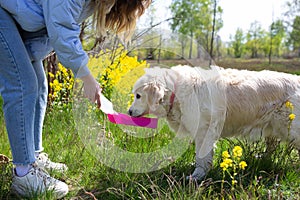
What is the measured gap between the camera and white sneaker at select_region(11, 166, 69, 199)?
2.68m

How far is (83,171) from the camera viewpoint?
128 inches

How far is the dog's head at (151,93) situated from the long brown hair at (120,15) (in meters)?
0.68

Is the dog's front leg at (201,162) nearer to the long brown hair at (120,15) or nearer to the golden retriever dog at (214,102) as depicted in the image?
the golden retriever dog at (214,102)

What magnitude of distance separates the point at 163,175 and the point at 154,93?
0.75 meters

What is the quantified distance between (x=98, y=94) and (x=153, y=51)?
1.41 meters

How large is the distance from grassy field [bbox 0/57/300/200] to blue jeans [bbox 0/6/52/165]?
39cm

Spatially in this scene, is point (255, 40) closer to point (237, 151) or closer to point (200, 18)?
point (200, 18)

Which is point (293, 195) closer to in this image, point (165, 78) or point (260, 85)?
point (260, 85)

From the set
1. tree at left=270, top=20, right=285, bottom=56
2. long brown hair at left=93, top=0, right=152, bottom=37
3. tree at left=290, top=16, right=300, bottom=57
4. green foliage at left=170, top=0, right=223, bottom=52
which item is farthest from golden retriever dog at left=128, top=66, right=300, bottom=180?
tree at left=270, top=20, right=285, bottom=56

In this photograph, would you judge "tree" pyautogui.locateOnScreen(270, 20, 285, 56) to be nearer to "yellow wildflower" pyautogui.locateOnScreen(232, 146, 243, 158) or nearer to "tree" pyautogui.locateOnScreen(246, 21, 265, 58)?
"tree" pyautogui.locateOnScreen(246, 21, 265, 58)

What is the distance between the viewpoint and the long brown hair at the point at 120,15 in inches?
104

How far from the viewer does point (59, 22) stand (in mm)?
2178

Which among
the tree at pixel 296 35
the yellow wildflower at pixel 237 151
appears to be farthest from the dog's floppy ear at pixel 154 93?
the tree at pixel 296 35

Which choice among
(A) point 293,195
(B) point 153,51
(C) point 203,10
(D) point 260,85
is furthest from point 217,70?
(C) point 203,10
